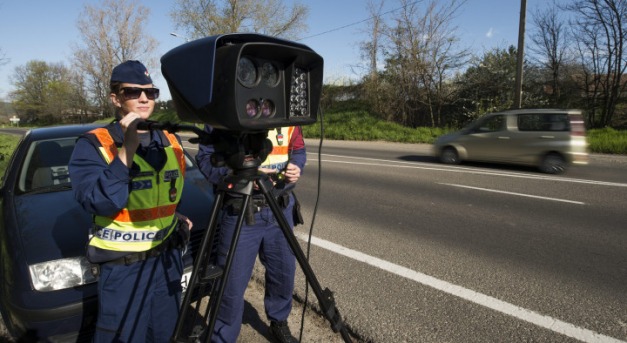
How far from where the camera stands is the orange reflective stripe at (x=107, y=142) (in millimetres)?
1569

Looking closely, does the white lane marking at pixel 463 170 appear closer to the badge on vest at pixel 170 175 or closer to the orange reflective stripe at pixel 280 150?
Answer: the orange reflective stripe at pixel 280 150

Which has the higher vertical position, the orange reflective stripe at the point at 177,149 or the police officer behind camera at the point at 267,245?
the orange reflective stripe at the point at 177,149

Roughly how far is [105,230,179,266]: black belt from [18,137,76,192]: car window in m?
1.83

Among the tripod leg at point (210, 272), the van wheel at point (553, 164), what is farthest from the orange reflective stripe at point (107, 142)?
the van wheel at point (553, 164)

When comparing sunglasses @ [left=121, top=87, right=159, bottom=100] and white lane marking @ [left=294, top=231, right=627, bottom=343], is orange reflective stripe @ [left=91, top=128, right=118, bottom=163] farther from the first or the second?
white lane marking @ [left=294, top=231, right=627, bottom=343]

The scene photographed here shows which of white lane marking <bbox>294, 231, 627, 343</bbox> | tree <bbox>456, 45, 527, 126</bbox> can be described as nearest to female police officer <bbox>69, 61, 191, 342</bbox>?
white lane marking <bbox>294, 231, 627, 343</bbox>

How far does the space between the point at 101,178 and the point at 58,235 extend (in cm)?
126

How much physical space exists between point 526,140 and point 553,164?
825 mm

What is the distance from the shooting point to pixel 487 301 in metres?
2.91

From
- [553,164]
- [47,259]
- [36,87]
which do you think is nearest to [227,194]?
[47,259]

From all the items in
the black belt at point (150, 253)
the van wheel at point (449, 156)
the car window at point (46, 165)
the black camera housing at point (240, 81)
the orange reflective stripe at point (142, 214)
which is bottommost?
the van wheel at point (449, 156)

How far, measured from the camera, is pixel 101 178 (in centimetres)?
144

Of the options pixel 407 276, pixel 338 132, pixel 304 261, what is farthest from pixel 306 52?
pixel 338 132

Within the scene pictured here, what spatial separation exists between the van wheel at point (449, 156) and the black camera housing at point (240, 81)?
10.1 m
